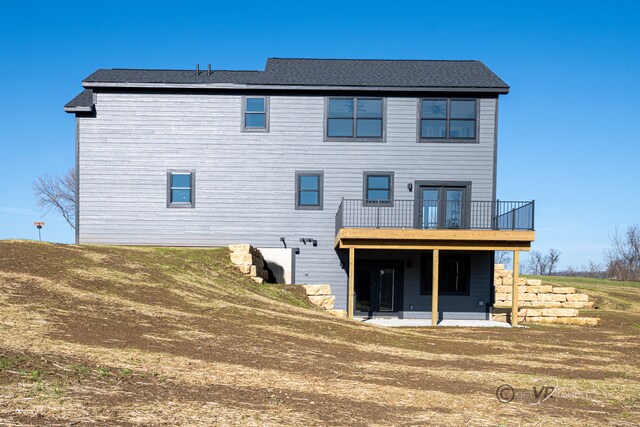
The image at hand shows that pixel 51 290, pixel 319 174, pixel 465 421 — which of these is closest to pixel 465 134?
pixel 319 174

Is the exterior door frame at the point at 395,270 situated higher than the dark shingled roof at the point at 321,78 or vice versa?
the dark shingled roof at the point at 321,78

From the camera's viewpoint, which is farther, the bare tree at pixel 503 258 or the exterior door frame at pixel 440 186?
the bare tree at pixel 503 258

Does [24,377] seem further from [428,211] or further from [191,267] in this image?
[428,211]

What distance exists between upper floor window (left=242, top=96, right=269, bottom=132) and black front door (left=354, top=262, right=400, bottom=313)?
646 cm

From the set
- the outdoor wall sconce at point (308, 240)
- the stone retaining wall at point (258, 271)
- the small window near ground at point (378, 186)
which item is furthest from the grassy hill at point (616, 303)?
the outdoor wall sconce at point (308, 240)

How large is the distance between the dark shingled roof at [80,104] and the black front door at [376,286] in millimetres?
11635

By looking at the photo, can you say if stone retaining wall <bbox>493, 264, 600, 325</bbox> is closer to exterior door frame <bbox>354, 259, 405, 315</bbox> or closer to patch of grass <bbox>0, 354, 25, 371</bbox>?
exterior door frame <bbox>354, 259, 405, 315</bbox>

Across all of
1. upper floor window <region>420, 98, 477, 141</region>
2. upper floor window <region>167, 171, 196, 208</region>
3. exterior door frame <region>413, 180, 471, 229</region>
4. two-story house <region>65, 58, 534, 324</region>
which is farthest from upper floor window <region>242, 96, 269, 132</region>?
exterior door frame <region>413, 180, 471, 229</region>

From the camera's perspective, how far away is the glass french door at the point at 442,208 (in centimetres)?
→ 2317

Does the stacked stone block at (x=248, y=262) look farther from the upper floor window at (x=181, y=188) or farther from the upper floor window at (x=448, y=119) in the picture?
the upper floor window at (x=448, y=119)

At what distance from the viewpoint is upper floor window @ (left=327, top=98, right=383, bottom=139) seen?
23.7 metres

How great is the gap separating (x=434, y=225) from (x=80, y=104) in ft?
45.7

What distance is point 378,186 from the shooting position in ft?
77.4

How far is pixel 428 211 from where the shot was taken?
23234 millimetres
